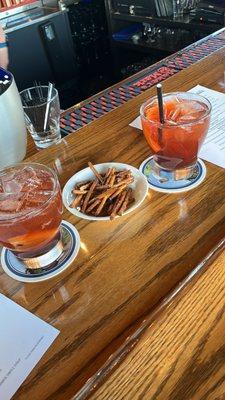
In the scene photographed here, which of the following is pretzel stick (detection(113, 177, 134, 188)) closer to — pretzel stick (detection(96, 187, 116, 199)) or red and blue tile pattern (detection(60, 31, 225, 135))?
pretzel stick (detection(96, 187, 116, 199))

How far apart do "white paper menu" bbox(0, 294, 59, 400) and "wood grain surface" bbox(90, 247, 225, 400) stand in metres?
0.10

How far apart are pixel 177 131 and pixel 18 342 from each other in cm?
44

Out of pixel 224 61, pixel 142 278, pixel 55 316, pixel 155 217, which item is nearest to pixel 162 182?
pixel 155 217

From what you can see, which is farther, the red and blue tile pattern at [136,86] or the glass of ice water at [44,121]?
the red and blue tile pattern at [136,86]

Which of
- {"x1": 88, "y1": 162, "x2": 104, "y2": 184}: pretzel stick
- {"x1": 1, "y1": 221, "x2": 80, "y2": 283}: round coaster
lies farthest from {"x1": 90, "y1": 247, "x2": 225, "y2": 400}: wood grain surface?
{"x1": 88, "y1": 162, "x2": 104, "y2": 184}: pretzel stick

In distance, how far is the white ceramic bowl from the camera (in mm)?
747

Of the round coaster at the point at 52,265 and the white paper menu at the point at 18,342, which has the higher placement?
the round coaster at the point at 52,265

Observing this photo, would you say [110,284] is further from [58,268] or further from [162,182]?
[162,182]

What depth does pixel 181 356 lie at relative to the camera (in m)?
0.55

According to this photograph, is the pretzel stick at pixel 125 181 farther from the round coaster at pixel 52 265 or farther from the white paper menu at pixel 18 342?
the white paper menu at pixel 18 342

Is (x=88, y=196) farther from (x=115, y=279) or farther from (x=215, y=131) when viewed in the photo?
(x=215, y=131)

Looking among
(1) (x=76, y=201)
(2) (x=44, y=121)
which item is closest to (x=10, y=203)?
(1) (x=76, y=201)

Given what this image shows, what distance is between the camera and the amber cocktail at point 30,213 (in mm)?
613

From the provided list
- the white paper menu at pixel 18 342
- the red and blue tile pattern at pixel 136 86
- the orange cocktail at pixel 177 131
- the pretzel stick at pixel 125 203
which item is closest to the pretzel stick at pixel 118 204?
the pretzel stick at pixel 125 203
